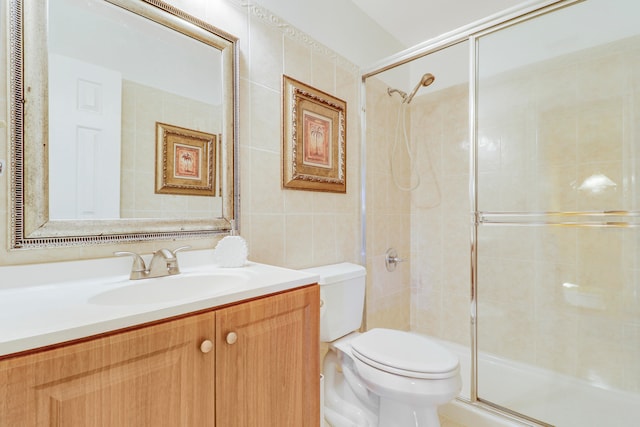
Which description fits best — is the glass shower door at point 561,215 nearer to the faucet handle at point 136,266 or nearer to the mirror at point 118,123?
the mirror at point 118,123

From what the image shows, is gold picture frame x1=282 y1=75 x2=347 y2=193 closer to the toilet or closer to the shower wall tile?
the shower wall tile

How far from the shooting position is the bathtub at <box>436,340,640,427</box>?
4.80ft

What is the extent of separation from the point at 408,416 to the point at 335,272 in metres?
0.62

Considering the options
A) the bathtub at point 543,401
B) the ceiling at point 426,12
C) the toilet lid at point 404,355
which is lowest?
the bathtub at point 543,401

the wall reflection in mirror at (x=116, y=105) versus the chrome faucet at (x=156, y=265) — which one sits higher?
the wall reflection in mirror at (x=116, y=105)

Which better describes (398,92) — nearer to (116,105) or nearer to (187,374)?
(116,105)

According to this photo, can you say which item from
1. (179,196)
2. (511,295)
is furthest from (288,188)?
(511,295)

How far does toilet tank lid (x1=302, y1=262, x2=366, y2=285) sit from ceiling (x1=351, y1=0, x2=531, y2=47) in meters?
1.60

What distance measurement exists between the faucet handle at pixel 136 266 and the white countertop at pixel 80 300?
0.09ft

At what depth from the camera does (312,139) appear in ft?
5.11

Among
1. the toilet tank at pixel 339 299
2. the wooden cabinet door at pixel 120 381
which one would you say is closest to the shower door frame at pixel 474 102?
the toilet tank at pixel 339 299

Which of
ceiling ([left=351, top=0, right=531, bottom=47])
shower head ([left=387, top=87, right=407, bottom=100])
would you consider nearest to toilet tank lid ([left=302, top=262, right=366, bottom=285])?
shower head ([left=387, top=87, right=407, bottom=100])

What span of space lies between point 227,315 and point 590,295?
6.46 feet

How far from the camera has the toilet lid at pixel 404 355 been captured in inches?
42.6
